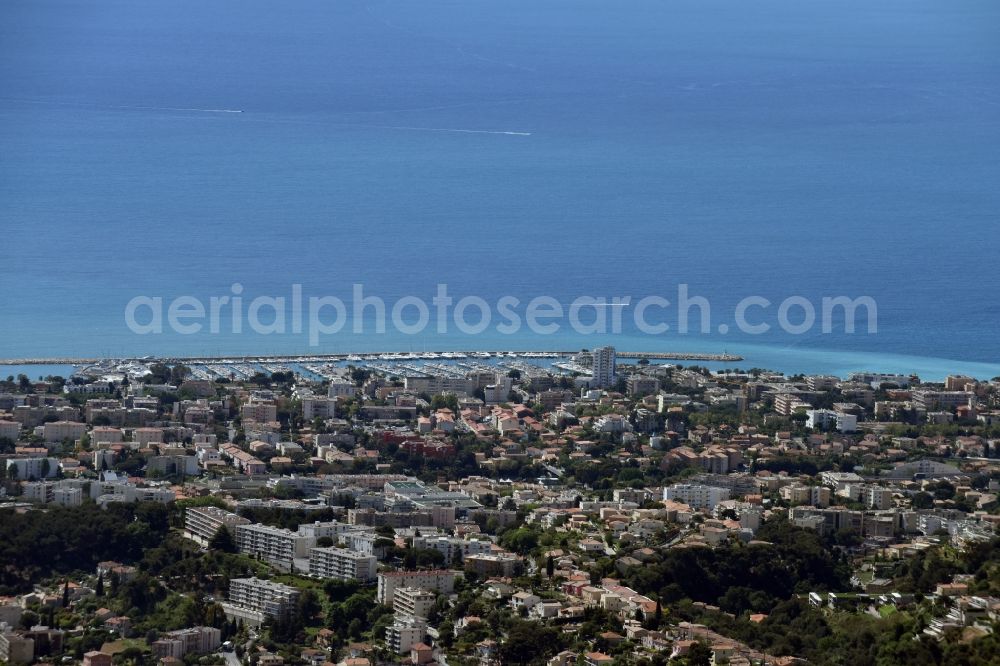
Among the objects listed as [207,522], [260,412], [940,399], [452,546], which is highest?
[940,399]

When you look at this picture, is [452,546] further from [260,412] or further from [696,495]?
[260,412]

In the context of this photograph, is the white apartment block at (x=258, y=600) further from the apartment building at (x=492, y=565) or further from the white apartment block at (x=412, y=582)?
the apartment building at (x=492, y=565)

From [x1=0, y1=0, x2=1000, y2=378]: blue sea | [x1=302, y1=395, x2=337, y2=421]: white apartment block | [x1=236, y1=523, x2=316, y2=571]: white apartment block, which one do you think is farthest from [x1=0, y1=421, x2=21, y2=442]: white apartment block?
[x1=0, y1=0, x2=1000, y2=378]: blue sea

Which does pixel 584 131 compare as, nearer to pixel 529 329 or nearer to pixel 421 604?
pixel 529 329

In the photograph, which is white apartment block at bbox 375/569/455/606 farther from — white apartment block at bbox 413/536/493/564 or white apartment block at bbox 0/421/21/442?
white apartment block at bbox 0/421/21/442

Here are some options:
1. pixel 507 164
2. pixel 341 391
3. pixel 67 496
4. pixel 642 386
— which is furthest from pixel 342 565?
pixel 507 164

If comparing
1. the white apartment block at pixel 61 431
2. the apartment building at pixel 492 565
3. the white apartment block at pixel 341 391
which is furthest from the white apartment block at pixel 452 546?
the white apartment block at pixel 341 391
